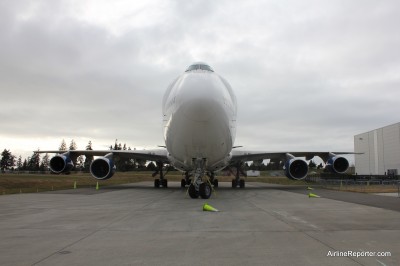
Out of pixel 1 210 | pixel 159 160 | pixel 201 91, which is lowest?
pixel 1 210

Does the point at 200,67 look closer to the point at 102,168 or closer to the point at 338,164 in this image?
the point at 102,168

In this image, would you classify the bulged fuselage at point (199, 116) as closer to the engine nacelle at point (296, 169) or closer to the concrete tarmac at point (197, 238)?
the concrete tarmac at point (197, 238)

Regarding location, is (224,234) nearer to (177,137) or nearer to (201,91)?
(201,91)

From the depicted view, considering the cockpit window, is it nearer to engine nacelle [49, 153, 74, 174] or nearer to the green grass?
the green grass

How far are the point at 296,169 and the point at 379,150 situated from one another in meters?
37.6

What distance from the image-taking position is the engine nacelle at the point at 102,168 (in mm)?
21422

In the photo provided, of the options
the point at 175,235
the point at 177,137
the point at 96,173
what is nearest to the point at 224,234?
the point at 175,235

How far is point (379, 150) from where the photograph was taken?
174 feet

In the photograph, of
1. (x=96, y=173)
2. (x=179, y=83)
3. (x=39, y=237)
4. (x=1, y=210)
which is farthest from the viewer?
(x=96, y=173)

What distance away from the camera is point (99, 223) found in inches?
309

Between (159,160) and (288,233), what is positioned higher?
(159,160)

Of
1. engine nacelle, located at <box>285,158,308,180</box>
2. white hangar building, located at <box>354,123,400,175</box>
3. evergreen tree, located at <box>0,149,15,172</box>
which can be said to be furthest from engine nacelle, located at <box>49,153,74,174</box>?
evergreen tree, located at <box>0,149,15,172</box>

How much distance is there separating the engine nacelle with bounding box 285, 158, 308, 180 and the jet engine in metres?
10.7

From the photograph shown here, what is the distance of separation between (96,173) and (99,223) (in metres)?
14.5
